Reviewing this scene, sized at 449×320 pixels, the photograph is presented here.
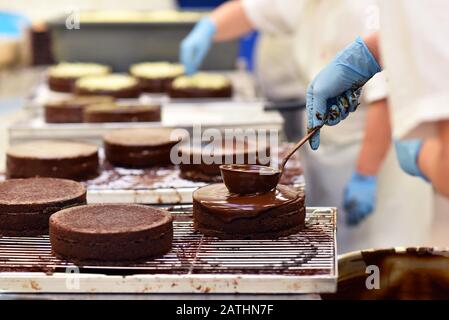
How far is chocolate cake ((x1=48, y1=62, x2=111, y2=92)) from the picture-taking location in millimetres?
3898

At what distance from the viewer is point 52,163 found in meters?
2.35

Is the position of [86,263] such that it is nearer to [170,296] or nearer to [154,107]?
[170,296]

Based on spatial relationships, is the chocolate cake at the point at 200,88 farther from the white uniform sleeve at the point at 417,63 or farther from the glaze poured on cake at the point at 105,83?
the white uniform sleeve at the point at 417,63

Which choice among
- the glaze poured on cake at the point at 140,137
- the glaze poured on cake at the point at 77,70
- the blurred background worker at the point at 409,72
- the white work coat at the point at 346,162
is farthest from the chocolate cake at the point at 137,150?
the glaze poured on cake at the point at 77,70

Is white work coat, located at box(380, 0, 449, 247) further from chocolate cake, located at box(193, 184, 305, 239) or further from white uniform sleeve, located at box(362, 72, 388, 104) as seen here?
white uniform sleeve, located at box(362, 72, 388, 104)

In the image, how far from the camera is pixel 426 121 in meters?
1.65

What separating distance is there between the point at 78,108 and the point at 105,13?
203 cm

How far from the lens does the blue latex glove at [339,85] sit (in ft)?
6.27

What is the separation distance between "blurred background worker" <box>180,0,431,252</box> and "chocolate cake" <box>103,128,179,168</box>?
83 cm

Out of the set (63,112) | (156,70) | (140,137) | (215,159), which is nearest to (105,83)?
(156,70)

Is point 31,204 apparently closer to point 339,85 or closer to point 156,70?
point 339,85

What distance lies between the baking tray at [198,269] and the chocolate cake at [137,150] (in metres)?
0.73

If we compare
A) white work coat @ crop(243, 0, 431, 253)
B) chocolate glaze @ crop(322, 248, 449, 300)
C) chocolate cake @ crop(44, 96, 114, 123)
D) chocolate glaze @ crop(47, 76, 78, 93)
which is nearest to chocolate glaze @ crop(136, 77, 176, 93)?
chocolate glaze @ crop(47, 76, 78, 93)

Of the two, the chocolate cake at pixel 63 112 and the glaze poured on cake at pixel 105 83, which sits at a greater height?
the glaze poured on cake at pixel 105 83
